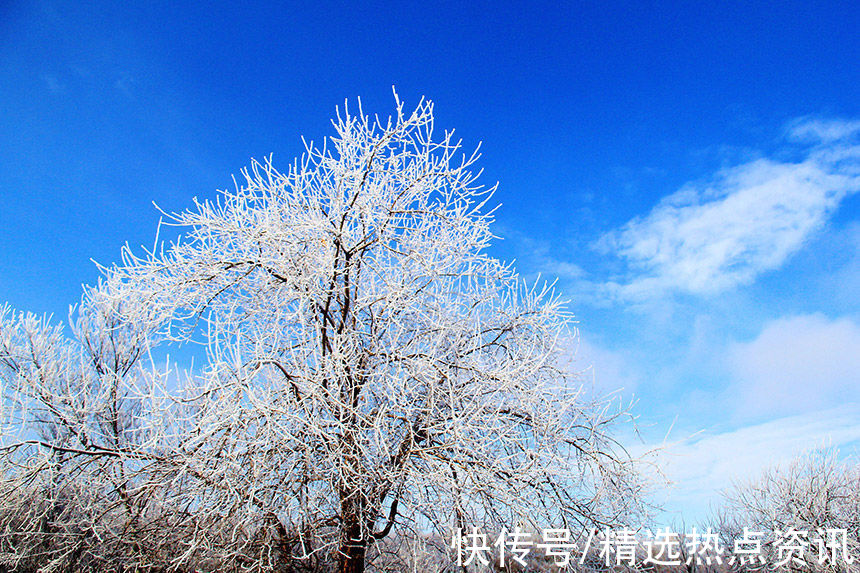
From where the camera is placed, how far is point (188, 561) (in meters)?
5.39

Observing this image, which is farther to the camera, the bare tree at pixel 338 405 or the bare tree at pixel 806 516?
the bare tree at pixel 806 516

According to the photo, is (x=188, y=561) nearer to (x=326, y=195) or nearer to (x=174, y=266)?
(x=174, y=266)

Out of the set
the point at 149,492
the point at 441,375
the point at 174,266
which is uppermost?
the point at 174,266

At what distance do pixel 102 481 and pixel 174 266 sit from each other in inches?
101

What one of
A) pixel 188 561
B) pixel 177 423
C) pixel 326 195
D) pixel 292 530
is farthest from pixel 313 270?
pixel 188 561

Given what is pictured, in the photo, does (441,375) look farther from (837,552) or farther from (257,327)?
(837,552)

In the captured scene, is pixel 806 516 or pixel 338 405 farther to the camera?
pixel 806 516

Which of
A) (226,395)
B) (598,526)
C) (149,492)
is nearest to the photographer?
(226,395)

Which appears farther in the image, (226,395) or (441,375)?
(441,375)

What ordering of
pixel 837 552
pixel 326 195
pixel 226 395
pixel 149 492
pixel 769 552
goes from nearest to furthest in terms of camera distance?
pixel 226 395 → pixel 149 492 → pixel 326 195 → pixel 837 552 → pixel 769 552

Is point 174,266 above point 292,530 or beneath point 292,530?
above

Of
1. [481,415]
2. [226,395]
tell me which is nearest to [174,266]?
[226,395]

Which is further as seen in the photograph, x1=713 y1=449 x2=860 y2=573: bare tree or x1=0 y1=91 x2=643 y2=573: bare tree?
x1=713 y1=449 x2=860 y2=573: bare tree

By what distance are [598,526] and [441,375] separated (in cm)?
257
